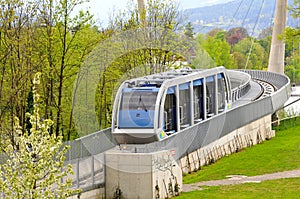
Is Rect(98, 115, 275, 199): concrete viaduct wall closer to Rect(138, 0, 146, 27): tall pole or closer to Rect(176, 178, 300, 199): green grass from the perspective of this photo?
Rect(176, 178, 300, 199): green grass

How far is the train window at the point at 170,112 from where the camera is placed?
26.7m

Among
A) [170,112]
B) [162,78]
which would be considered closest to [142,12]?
[162,78]

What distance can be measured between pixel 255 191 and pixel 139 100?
5.17 metres

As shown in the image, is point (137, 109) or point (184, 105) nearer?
point (137, 109)

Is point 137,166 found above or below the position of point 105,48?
below

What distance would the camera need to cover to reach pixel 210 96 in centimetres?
3183

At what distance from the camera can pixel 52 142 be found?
16.9m

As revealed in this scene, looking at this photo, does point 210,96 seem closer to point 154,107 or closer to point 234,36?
point 154,107

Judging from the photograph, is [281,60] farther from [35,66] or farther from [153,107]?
[153,107]

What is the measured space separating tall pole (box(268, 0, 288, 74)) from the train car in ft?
96.7

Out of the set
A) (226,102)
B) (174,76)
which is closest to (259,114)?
(226,102)

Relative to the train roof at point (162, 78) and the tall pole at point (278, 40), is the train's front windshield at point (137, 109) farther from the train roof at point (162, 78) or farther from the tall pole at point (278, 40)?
the tall pole at point (278, 40)

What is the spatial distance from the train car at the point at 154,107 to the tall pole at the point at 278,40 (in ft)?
96.7

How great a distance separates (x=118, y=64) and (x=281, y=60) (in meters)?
20.4
